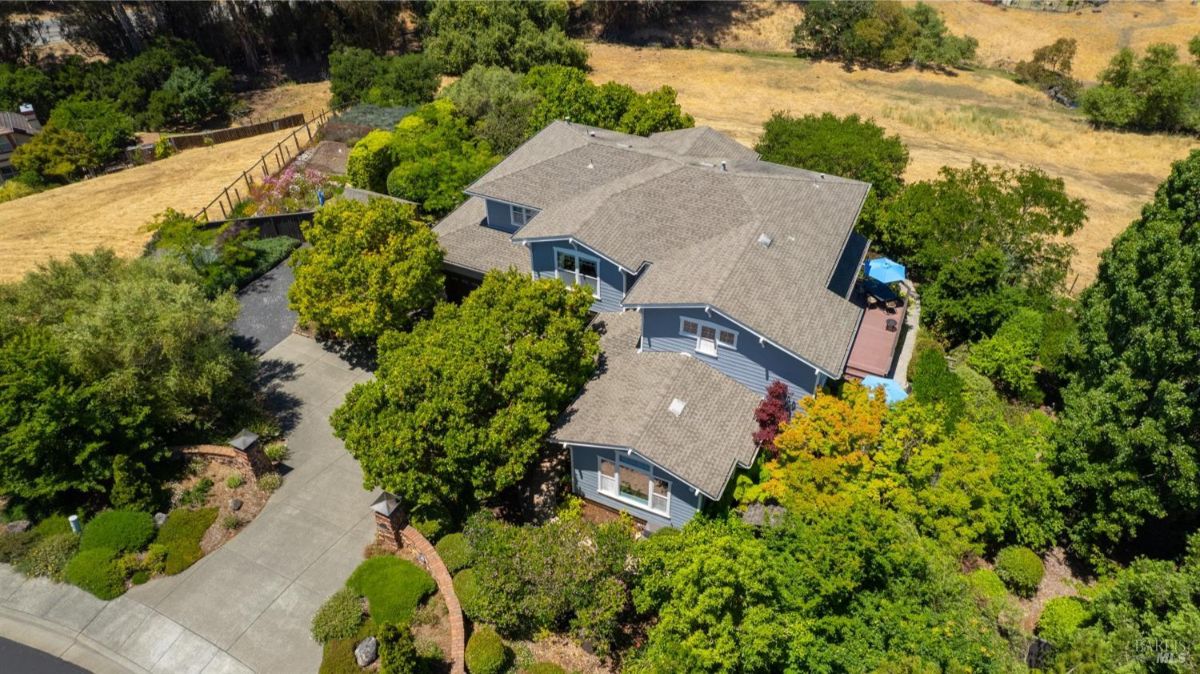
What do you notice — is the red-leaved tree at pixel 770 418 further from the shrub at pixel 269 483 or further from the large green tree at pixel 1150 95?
the large green tree at pixel 1150 95

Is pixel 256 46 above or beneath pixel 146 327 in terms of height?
above

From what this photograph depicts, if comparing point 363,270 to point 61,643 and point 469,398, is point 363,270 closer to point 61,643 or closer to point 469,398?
A: point 469,398

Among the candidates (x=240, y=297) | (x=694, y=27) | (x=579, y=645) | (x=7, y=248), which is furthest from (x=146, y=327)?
(x=694, y=27)

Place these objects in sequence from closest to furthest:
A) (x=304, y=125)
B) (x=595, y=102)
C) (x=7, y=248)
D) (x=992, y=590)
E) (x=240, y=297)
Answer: (x=992, y=590) → (x=240, y=297) → (x=7, y=248) → (x=595, y=102) → (x=304, y=125)

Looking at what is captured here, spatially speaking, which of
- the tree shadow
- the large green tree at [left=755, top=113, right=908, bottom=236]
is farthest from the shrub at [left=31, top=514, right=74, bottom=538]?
the large green tree at [left=755, top=113, right=908, bottom=236]

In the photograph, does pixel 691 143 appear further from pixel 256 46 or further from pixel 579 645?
pixel 256 46

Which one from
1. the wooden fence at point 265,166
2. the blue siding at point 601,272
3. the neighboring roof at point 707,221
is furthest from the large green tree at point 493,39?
the blue siding at point 601,272
